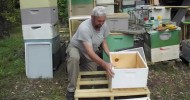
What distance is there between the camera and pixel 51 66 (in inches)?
183

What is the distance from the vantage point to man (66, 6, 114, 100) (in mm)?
3430

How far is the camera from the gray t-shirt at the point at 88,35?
3.57 meters

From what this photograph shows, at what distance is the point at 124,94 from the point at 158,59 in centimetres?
203

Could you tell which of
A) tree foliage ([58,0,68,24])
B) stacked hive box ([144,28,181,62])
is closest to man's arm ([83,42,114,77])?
stacked hive box ([144,28,181,62])

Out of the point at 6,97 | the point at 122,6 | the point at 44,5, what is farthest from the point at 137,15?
the point at 6,97

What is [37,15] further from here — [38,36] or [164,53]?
[164,53]

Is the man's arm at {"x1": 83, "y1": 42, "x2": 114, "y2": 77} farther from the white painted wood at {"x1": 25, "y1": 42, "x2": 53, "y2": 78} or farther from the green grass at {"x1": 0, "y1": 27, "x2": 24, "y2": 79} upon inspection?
the green grass at {"x1": 0, "y1": 27, "x2": 24, "y2": 79}

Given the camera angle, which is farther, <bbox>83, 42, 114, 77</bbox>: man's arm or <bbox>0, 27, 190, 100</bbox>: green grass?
<bbox>0, 27, 190, 100</bbox>: green grass

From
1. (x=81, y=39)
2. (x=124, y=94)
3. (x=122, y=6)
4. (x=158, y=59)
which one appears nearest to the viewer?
(x=124, y=94)

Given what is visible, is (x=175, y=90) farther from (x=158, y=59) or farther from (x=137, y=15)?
(x=137, y=15)

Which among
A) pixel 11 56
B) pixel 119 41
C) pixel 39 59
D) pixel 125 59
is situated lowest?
pixel 11 56

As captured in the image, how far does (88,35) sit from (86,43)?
0.33ft

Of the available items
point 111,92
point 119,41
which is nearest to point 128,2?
point 119,41

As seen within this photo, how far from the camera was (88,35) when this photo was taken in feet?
11.7
